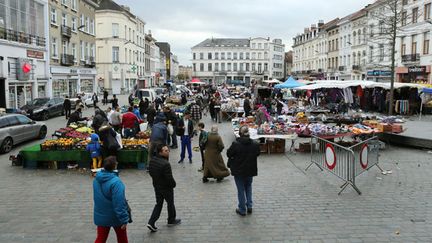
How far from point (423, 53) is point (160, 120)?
33.7m

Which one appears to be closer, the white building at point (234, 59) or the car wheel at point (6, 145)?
the car wheel at point (6, 145)

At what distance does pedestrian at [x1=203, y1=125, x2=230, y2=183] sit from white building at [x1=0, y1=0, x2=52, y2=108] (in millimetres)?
22697

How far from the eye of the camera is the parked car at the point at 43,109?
24.7m

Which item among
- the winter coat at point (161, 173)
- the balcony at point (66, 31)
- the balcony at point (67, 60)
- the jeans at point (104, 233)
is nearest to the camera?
the jeans at point (104, 233)

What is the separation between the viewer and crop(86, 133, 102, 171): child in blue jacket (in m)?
11.1

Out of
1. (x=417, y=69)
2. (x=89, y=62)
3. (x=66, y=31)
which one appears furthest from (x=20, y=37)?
(x=417, y=69)

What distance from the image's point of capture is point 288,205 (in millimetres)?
8328

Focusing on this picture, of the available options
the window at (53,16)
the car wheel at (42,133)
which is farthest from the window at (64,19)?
the car wheel at (42,133)

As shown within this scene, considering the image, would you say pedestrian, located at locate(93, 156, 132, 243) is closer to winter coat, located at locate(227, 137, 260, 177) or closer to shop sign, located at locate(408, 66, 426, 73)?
winter coat, located at locate(227, 137, 260, 177)

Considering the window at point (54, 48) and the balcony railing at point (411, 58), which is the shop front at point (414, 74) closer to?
the balcony railing at point (411, 58)

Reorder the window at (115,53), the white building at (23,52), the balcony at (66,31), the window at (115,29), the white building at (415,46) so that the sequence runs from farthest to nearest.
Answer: the window at (115,53) → the window at (115,29) → the balcony at (66,31) → the white building at (415,46) → the white building at (23,52)

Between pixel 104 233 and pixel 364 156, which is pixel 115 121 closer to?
pixel 364 156

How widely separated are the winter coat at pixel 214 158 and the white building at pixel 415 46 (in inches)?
1242

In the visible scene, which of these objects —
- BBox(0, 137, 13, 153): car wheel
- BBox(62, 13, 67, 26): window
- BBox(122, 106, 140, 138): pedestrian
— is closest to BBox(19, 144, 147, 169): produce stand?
BBox(0, 137, 13, 153): car wheel
